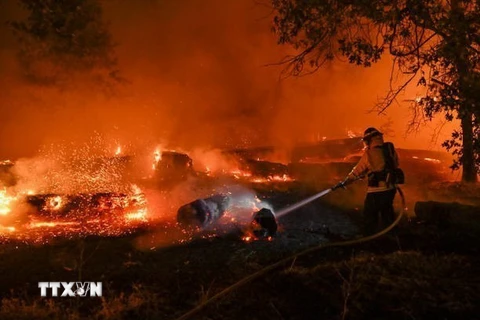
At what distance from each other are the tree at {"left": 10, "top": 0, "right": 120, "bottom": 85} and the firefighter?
43.2 feet

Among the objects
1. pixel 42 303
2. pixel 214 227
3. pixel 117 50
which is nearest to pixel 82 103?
pixel 117 50

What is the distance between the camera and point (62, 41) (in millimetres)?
15453

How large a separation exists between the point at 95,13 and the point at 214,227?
42.5ft

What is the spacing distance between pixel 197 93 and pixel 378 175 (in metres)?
14.0

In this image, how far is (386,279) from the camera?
4254mm

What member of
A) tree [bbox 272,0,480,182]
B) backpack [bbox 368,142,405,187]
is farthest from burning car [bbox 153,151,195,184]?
backpack [bbox 368,142,405,187]

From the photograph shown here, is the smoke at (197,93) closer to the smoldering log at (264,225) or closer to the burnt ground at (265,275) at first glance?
the smoldering log at (264,225)

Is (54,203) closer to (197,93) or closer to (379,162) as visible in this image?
(379,162)

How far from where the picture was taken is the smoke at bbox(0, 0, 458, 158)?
50.2 feet

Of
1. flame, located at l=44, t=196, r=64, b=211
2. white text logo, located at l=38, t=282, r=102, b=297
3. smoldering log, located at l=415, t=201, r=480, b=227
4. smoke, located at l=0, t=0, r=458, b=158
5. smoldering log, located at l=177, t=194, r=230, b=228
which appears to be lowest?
white text logo, located at l=38, t=282, r=102, b=297

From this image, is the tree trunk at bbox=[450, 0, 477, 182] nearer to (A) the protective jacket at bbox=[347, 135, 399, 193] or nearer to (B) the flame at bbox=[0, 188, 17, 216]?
(A) the protective jacket at bbox=[347, 135, 399, 193]

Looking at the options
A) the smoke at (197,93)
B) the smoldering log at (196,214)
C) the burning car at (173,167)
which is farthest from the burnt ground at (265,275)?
the smoke at (197,93)

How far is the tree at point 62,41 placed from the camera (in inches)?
592

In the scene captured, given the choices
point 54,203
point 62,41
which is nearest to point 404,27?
point 54,203
